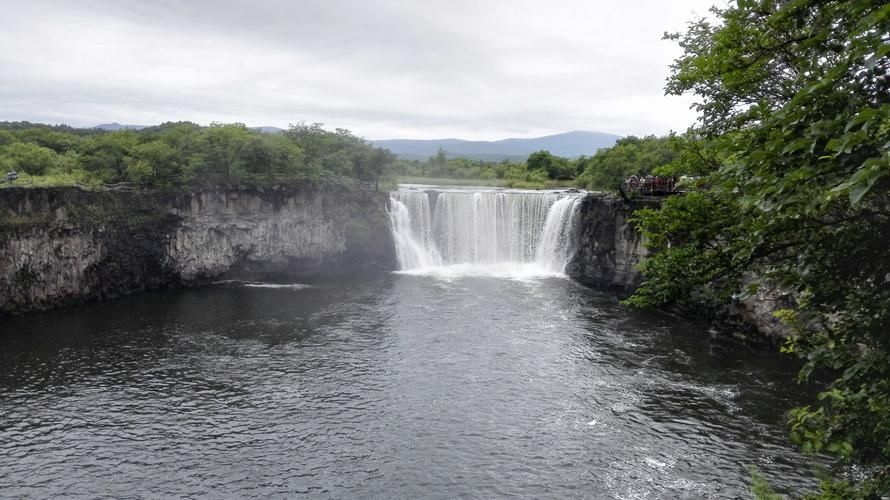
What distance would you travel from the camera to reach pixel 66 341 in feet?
117

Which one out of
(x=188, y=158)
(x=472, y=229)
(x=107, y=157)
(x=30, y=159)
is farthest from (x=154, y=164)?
(x=472, y=229)

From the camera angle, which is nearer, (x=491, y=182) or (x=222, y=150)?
(x=222, y=150)

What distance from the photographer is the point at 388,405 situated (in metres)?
26.7

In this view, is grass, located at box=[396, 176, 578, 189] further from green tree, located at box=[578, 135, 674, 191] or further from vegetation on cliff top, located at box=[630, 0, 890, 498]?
vegetation on cliff top, located at box=[630, 0, 890, 498]

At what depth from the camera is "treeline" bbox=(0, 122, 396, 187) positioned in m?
51.5

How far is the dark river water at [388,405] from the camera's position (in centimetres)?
2070

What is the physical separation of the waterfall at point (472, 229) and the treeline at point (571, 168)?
9923 millimetres

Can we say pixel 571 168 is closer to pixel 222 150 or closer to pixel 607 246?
pixel 607 246

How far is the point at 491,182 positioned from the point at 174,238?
64114mm

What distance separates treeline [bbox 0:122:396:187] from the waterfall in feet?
27.8

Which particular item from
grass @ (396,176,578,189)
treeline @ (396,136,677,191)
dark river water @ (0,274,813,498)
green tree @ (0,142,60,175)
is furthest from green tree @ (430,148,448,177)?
dark river water @ (0,274,813,498)

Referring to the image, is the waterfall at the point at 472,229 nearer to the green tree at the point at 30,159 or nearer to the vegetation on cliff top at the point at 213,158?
the vegetation on cliff top at the point at 213,158

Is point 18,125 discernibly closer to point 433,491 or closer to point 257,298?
point 257,298

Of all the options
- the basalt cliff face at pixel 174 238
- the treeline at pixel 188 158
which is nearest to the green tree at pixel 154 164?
the treeline at pixel 188 158
